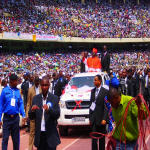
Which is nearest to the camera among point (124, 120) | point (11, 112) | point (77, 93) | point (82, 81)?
point (124, 120)

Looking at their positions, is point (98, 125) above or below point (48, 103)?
below

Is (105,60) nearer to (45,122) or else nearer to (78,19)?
(45,122)

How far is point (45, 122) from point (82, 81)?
578 cm

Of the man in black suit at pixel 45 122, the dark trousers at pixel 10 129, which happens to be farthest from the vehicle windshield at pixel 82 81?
the man in black suit at pixel 45 122

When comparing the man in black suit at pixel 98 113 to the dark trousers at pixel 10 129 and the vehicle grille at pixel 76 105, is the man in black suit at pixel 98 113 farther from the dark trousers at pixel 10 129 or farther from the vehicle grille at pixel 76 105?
the vehicle grille at pixel 76 105

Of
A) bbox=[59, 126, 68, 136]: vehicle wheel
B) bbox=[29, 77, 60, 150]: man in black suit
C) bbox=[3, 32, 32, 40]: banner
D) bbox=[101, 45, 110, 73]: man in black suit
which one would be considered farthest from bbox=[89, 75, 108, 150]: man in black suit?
bbox=[3, 32, 32, 40]: banner

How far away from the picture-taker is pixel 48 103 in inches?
197

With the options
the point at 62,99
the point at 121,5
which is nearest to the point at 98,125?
the point at 62,99

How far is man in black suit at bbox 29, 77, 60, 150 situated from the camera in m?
5.05

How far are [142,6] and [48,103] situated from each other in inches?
2079

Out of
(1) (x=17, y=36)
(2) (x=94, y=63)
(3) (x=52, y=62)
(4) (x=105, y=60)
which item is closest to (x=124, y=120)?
(2) (x=94, y=63)

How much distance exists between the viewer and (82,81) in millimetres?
10766

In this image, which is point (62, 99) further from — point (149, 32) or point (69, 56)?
point (149, 32)

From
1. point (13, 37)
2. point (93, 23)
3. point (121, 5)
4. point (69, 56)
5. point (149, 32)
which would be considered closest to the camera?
point (13, 37)
